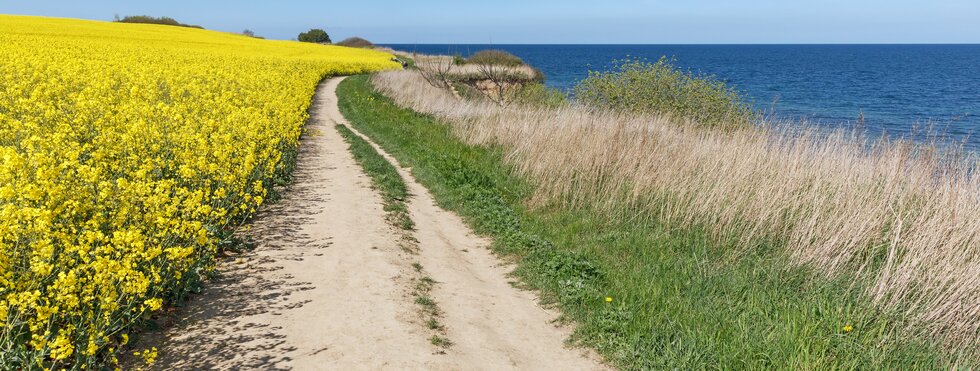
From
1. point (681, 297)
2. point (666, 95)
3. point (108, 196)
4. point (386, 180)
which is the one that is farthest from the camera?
point (666, 95)

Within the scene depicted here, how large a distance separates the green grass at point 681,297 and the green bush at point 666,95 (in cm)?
863

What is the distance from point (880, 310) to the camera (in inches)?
209

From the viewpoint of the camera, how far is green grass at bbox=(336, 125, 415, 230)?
907 centimetres

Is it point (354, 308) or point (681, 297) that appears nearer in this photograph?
point (354, 308)

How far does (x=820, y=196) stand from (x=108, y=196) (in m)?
7.70

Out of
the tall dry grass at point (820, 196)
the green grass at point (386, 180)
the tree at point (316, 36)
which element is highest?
the tree at point (316, 36)

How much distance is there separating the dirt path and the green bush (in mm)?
9855

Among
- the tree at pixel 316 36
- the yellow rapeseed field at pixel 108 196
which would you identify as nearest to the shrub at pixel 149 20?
Result: the tree at pixel 316 36

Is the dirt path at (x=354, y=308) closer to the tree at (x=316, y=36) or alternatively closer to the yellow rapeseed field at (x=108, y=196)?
the yellow rapeseed field at (x=108, y=196)

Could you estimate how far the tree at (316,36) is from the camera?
8512cm

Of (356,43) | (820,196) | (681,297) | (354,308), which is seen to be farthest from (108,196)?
(356,43)

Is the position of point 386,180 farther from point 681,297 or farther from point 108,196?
point 681,297

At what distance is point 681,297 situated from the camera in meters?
5.91


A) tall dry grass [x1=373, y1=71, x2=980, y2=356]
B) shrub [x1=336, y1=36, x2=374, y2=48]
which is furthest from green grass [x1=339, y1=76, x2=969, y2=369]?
shrub [x1=336, y1=36, x2=374, y2=48]
